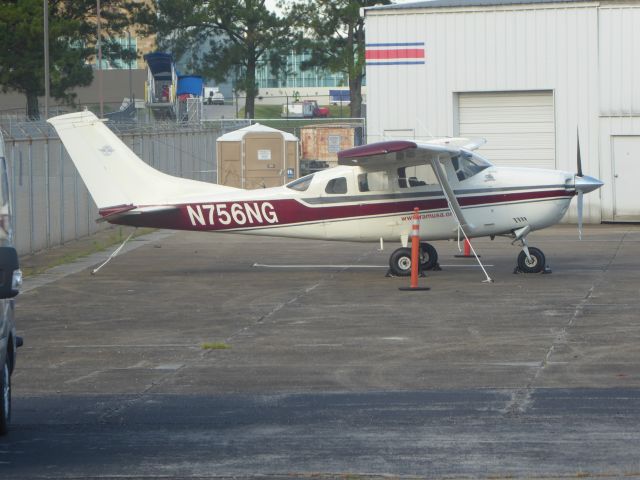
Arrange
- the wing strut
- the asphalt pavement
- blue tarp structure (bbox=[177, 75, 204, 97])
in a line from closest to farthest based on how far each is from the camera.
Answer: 1. the asphalt pavement
2. the wing strut
3. blue tarp structure (bbox=[177, 75, 204, 97])

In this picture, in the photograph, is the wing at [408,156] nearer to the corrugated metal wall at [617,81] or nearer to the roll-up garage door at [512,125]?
the corrugated metal wall at [617,81]

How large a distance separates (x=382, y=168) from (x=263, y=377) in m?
8.73

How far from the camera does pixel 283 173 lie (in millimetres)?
35750

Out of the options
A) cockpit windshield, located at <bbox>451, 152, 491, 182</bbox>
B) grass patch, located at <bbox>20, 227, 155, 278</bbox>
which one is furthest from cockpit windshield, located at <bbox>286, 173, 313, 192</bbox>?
grass patch, located at <bbox>20, 227, 155, 278</bbox>

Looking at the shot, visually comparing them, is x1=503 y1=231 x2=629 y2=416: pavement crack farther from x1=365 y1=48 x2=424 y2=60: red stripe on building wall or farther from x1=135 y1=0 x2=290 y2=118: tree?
x1=135 y1=0 x2=290 y2=118: tree

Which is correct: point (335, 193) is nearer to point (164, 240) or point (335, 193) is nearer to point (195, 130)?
point (164, 240)

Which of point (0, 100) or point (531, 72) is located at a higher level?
point (0, 100)

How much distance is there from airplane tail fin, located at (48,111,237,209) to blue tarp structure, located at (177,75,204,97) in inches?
1778

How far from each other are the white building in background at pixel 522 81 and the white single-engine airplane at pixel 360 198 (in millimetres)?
10537

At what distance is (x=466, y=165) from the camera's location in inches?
768

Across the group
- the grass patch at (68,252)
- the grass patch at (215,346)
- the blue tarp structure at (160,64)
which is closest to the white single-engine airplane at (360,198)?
the grass patch at (68,252)

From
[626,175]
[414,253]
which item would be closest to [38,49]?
[626,175]

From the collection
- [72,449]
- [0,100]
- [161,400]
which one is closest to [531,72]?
[161,400]

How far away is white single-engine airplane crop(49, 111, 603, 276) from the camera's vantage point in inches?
758
